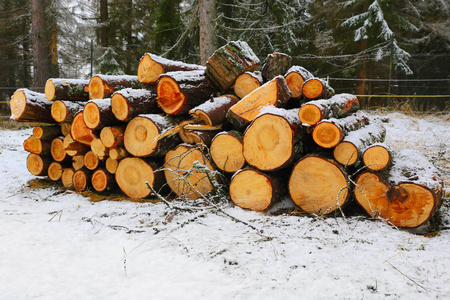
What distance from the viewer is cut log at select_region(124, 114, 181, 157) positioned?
2914mm

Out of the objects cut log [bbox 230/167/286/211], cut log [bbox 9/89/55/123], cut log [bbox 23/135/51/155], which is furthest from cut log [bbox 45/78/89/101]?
cut log [bbox 230/167/286/211]

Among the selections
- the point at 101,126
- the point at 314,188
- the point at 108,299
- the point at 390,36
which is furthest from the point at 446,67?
the point at 108,299

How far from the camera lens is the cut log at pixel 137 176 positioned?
10.1 ft

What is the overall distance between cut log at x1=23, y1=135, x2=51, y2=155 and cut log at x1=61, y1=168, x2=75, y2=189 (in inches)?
14.9

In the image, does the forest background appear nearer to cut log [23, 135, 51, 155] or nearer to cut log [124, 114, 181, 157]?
cut log [23, 135, 51, 155]

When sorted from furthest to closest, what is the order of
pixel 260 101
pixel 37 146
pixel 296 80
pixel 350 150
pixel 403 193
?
1. pixel 37 146
2. pixel 296 80
3. pixel 260 101
4. pixel 350 150
5. pixel 403 193

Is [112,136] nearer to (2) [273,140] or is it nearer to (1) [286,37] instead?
(2) [273,140]

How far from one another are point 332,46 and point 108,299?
1228cm

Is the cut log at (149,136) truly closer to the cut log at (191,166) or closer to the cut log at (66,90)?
the cut log at (191,166)

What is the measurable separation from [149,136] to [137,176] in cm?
49

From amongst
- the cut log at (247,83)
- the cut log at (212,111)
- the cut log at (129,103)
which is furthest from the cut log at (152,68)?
the cut log at (247,83)

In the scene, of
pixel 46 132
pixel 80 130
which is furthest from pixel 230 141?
pixel 46 132

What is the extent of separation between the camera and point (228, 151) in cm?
282

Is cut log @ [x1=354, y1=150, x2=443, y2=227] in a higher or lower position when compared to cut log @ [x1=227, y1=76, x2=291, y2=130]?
lower
